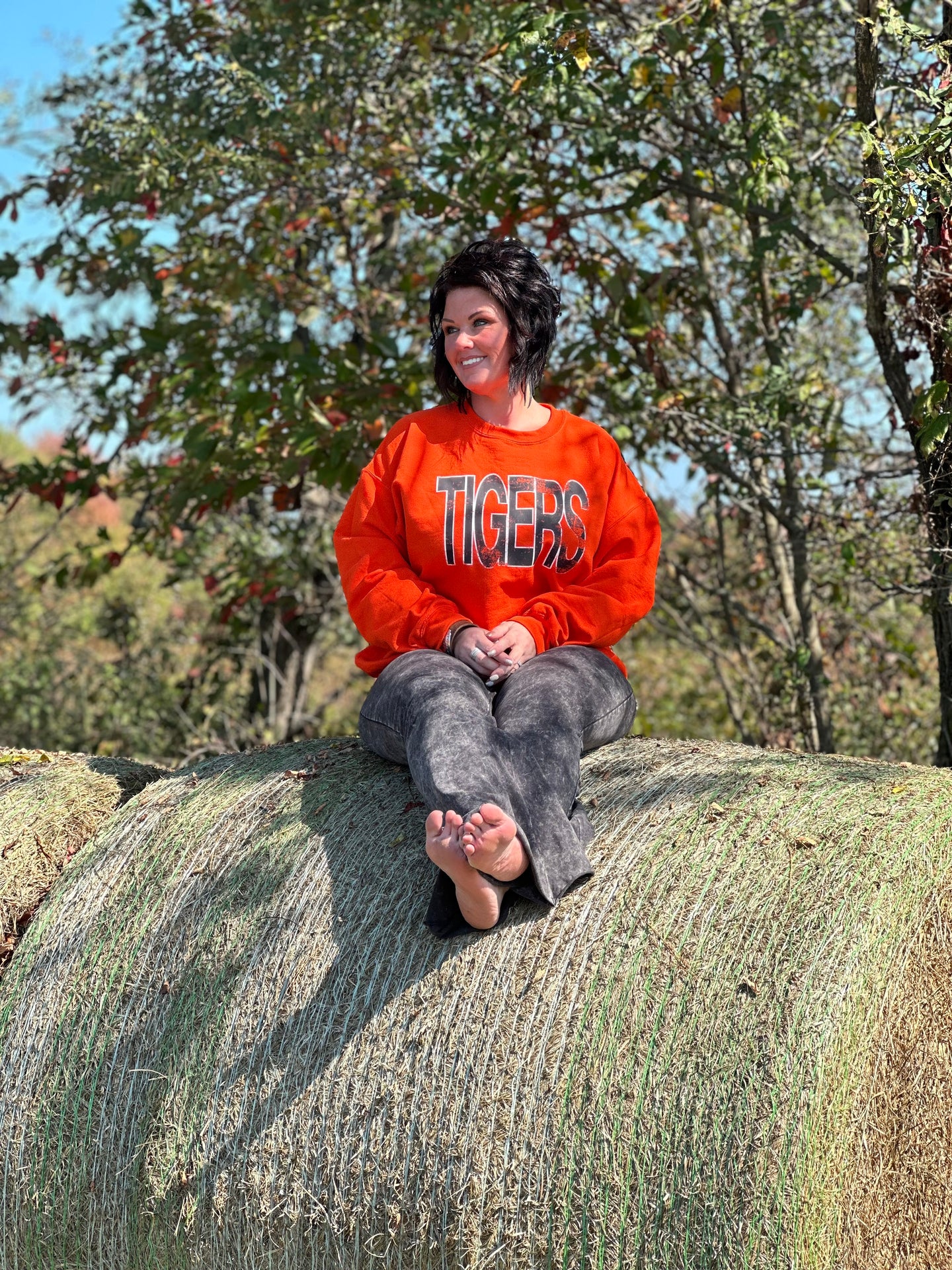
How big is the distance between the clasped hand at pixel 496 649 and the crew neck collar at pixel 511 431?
494mm

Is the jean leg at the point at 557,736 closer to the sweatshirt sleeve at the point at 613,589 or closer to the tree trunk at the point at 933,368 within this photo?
the sweatshirt sleeve at the point at 613,589

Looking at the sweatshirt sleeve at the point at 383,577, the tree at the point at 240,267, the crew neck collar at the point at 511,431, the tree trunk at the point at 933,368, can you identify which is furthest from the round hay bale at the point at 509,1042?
the tree at the point at 240,267

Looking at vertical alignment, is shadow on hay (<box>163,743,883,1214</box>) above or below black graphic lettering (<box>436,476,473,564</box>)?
below

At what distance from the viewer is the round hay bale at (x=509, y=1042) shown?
2.11 m

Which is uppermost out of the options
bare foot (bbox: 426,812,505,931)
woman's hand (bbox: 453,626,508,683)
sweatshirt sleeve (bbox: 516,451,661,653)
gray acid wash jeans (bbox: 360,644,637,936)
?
sweatshirt sleeve (bbox: 516,451,661,653)

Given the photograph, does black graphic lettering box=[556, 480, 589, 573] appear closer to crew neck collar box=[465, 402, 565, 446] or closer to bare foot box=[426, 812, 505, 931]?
crew neck collar box=[465, 402, 565, 446]

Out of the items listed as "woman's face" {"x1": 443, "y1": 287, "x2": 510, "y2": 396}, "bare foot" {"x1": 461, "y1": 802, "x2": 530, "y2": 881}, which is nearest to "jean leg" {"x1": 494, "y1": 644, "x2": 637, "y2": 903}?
"bare foot" {"x1": 461, "y1": 802, "x2": 530, "y2": 881}

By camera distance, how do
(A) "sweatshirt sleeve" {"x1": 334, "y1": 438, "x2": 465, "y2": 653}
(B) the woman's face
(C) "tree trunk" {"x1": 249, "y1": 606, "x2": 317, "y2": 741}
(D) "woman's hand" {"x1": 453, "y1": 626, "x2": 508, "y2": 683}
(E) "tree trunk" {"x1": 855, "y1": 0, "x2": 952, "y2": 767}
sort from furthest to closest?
(C) "tree trunk" {"x1": 249, "y1": 606, "x2": 317, "y2": 741} → (E) "tree trunk" {"x1": 855, "y1": 0, "x2": 952, "y2": 767} → (B) the woman's face → (A) "sweatshirt sleeve" {"x1": 334, "y1": 438, "x2": 465, "y2": 653} → (D) "woman's hand" {"x1": 453, "y1": 626, "x2": 508, "y2": 683}

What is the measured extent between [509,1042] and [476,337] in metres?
1.67

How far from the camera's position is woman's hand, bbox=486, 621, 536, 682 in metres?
2.90

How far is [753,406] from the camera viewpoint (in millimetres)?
4477

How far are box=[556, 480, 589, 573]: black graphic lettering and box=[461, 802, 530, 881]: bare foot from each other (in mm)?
945

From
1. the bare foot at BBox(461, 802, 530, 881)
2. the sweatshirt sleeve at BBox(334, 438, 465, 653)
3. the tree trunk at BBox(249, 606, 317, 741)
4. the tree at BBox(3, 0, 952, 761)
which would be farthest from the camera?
the tree trunk at BBox(249, 606, 317, 741)

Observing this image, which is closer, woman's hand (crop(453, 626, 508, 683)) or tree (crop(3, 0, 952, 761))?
woman's hand (crop(453, 626, 508, 683))
